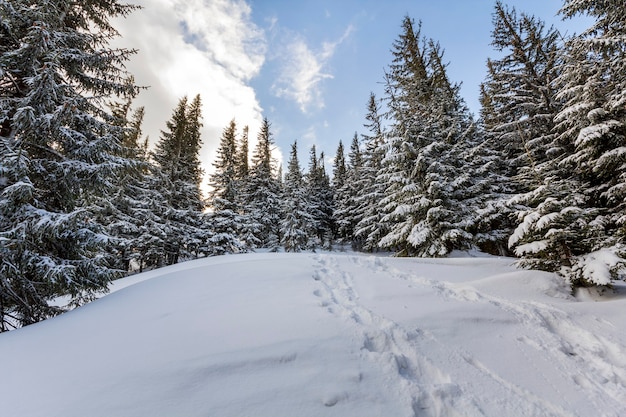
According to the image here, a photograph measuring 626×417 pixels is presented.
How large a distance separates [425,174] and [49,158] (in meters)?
12.1

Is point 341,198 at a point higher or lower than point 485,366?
higher

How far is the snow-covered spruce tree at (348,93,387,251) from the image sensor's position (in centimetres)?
1889

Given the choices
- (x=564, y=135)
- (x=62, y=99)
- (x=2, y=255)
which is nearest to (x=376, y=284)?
(x=2, y=255)

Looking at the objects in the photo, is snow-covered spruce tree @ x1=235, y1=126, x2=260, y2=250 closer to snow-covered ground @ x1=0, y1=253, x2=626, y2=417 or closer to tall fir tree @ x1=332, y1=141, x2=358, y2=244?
tall fir tree @ x1=332, y1=141, x2=358, y2=244

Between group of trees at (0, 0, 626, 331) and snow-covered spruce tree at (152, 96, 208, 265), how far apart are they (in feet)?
0.42

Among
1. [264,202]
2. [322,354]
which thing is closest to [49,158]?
[322,354]

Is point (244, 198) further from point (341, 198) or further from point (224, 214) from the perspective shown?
point (341, 198)

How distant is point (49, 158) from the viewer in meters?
5.89

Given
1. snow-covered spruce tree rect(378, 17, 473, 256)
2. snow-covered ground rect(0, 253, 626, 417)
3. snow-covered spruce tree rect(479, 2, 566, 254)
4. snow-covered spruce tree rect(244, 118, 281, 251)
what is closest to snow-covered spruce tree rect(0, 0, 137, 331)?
snow-covered ground rect(0, 253, 626, 417)

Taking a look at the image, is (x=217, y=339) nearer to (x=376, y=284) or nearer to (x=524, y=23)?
(x=376, y=284)

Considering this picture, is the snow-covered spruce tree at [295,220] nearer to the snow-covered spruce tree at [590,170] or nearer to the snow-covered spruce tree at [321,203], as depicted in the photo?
the snow-covered spruce tree at [321,203]

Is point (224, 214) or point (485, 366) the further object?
point (224, 214)

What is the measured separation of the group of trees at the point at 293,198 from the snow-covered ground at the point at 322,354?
4.40 feet

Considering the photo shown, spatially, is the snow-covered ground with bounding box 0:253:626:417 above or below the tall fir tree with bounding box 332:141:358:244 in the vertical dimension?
below
